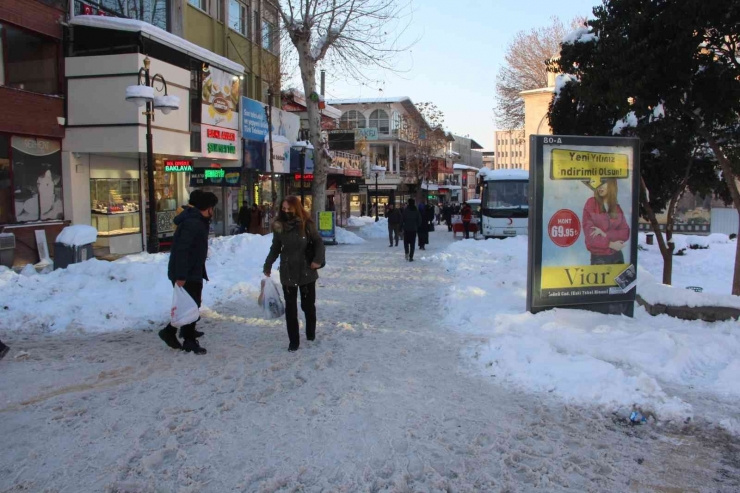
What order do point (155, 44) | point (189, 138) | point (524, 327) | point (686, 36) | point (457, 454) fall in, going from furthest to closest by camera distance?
point (189, 138), point (155, 44), point (686, 36), point (524, 327), point (457, 454)

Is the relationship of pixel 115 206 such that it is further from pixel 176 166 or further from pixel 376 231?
pixel 376 231

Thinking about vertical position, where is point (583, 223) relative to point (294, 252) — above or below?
above

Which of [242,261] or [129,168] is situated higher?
[129,168]

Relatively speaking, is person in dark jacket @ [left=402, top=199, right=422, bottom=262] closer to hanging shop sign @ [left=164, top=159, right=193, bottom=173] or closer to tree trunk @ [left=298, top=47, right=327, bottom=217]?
tree trunk @ [left=298, top=47, right=327, bottom=217]

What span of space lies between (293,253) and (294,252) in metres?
0.02

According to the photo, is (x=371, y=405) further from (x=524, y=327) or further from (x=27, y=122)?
(x=27, y=122)

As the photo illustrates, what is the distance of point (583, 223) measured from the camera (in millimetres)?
7949

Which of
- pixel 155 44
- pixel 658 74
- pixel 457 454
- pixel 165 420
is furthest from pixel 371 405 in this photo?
pixel 155 44

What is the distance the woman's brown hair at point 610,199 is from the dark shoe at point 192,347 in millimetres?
5362

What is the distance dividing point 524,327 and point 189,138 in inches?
572

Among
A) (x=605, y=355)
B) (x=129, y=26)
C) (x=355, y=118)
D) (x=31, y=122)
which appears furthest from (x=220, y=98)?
(x=355, y=118)

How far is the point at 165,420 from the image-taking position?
186 inches

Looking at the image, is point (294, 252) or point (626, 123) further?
point (626, 123)

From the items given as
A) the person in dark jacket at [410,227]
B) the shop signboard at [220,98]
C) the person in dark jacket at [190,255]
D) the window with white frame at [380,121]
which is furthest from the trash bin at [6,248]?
the window with white frame at [380,121]
